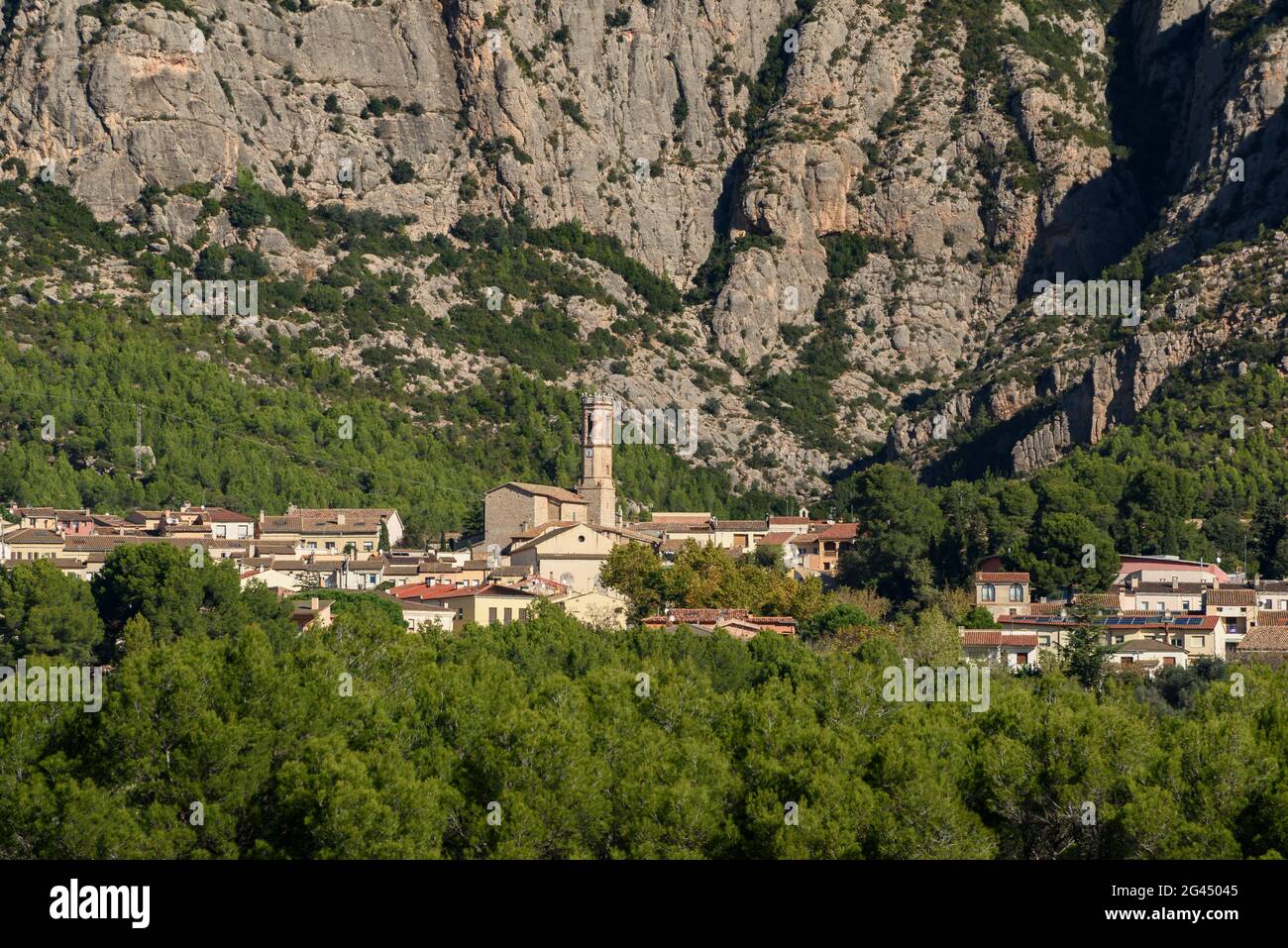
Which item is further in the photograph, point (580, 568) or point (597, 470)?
point (597, 470)

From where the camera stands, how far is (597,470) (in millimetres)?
125750

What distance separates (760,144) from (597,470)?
49.0 m

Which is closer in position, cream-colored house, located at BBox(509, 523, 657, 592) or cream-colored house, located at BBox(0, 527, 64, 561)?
cream-colored house, located at BBox(0, 527, 64, 561)

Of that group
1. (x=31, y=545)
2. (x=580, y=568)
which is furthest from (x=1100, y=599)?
(x=31, y=545)

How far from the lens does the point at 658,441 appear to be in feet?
493

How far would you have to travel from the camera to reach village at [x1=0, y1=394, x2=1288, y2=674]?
88.1 m

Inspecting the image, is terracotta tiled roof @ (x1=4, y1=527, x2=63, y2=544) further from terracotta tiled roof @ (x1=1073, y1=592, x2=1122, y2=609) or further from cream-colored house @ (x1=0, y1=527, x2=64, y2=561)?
terracotta tiled roof @ (x1=1073, y1=592, x2=1122, y2=609)

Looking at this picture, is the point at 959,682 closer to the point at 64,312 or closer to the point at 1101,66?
the point at 64,312

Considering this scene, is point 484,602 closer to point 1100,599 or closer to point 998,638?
point 998,638

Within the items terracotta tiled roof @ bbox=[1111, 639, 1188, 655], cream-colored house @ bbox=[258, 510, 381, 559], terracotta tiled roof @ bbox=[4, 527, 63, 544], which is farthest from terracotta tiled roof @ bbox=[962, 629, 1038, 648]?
terracotta tiled roof @ bbox=[4, 527, 63, 544]

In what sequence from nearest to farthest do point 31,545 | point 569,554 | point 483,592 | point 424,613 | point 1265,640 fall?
point 1265,640
point 424,613
point 483,592
point 31,545
point 569,554

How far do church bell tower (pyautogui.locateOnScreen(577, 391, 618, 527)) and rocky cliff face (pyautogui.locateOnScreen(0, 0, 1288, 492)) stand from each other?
2503 cm

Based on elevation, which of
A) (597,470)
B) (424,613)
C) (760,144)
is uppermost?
(760,144)

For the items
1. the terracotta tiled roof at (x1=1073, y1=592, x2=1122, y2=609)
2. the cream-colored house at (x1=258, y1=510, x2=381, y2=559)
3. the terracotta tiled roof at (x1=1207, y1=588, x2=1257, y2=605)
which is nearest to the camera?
the terracotta tiled roof at (x1=1207, y1=588, x2=1257, y2=605)
